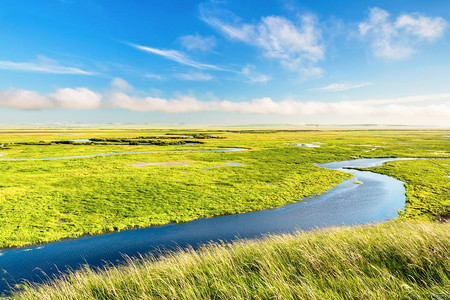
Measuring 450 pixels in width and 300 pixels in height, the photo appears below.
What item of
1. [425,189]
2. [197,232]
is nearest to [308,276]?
[197,232]

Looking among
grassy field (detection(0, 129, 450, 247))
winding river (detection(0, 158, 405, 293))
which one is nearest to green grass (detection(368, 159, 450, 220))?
grassy field (detection(0, 129, 450, 247))

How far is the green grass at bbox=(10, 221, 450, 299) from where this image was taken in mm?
5754

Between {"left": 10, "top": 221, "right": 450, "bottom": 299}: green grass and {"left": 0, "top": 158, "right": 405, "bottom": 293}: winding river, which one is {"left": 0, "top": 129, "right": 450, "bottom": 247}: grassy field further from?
{"left": 10, "top": 221, "right": 450, "bottom": 299}: green grass

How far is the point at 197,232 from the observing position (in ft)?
53.6

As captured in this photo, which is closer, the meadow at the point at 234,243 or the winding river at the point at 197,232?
the meadow at the point at 234,243

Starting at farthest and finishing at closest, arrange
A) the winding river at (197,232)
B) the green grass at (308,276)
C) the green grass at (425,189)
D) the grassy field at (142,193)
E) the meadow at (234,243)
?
the green grass at (425,189) → the grassy field at (142,193) → the winding river at (197,232) → the meadow at (234,243) → the green grass at (308,276)

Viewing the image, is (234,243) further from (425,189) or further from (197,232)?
(425,189)

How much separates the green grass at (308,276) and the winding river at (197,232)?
5316 millimetres

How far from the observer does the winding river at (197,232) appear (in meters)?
12.2

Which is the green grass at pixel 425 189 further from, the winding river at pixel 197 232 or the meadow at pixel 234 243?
the winding river at pixel 197 232

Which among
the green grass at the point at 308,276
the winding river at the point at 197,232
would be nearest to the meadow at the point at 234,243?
the green grass at the point at 308,276

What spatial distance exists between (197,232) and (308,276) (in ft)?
35.9

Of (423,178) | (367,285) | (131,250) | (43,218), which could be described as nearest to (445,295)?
(367,285)

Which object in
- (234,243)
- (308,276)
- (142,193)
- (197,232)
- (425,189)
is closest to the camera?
(308,276)
